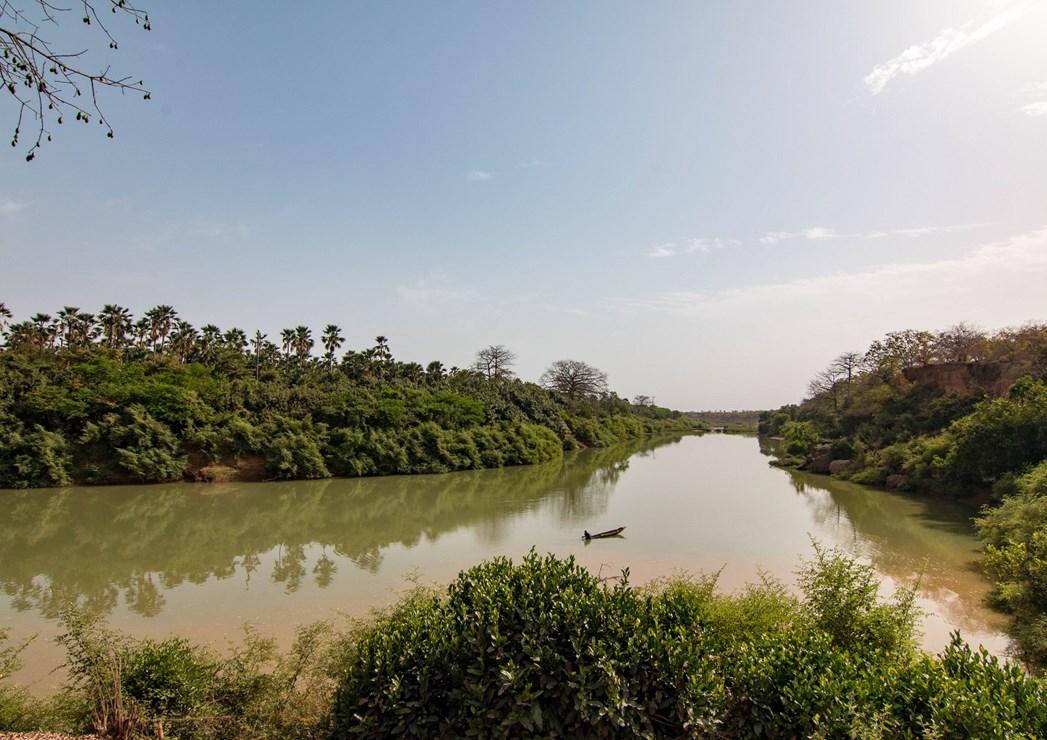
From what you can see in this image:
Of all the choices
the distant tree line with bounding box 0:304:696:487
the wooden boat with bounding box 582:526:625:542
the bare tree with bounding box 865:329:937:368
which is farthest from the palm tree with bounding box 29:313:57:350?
the bare tree with bounding box 865:329:937:368

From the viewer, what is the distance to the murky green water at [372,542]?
1060 cm

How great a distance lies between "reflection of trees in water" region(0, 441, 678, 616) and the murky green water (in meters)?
0.07

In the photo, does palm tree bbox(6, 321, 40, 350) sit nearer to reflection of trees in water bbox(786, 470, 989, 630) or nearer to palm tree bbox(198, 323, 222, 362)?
palm tree bbox(198, 323, 222, 362)

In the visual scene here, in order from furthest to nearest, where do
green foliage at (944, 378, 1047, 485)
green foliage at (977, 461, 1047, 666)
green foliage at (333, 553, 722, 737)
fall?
1. green foliage at (944, 378, 1047, 485)
2. green foliage at (977, 461, 1047, 666)
3. green foliage at (333, 553, 722, 737)

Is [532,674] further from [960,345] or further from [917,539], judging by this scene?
[960,345]

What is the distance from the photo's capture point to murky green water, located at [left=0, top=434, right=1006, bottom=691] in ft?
34.8

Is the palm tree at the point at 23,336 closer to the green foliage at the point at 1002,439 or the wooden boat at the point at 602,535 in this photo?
the wooden boat at the point at 602,535

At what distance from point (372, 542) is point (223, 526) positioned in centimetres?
608

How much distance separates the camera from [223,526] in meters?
18.4

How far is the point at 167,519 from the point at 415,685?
1963 centimetres

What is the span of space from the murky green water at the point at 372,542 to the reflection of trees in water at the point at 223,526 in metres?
0.07

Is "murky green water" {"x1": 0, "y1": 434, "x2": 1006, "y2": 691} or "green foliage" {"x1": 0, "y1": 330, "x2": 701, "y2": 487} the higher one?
"green foliage" {"x1": 0, "y1": 330, "x2": 701, "y2": 487}

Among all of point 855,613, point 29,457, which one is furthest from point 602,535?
point 29,457

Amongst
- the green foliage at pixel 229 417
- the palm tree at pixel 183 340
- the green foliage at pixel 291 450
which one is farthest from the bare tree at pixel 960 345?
the palm tree at pixel 183 340
